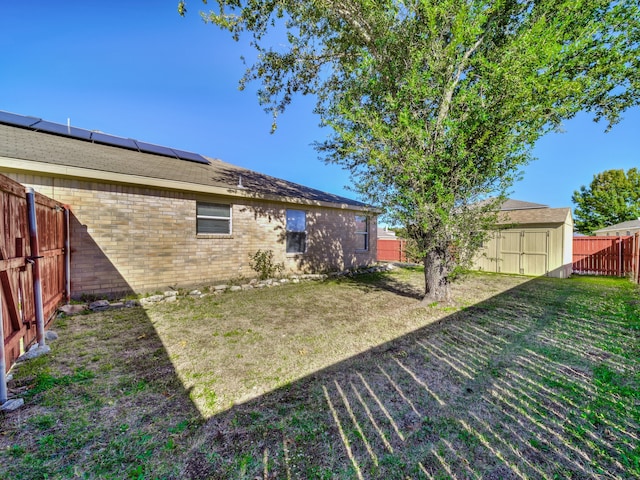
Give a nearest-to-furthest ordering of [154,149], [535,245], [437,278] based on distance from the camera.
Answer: [437,278]
[154,149]
[535,245]

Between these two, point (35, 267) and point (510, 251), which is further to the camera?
point (510, 251)

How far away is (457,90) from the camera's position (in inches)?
212

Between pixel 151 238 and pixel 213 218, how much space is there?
1678mm

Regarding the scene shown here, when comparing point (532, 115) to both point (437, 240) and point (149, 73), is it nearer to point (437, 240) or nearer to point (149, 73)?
point (437, 240)

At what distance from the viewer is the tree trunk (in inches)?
227

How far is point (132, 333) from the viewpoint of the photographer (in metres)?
4.13

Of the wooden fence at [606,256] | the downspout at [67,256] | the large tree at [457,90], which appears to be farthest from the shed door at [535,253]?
the downspout at [67,256]

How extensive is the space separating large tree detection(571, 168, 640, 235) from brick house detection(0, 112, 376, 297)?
31.1 m

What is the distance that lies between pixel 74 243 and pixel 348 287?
6763mm

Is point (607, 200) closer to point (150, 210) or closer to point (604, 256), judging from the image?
point (604, 256)

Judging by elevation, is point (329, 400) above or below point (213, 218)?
below

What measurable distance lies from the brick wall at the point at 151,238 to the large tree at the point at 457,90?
13.1ft

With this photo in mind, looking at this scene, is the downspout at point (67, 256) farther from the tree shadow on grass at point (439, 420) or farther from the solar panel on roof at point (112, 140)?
the tree shadow on grass at point (439, 420)

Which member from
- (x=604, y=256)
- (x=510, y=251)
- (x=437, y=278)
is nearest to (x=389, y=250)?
(x=510, y=251)
